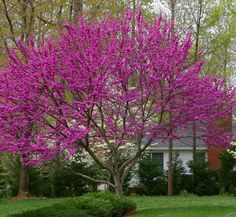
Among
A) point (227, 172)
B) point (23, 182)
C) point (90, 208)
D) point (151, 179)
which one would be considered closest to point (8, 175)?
point (23, 182)

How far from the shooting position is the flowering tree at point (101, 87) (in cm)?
1213

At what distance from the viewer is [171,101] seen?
12.9 metres

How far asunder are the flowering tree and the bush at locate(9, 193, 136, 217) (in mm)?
1199

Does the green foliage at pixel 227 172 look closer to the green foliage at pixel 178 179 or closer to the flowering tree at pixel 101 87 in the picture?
the green foliage at pixel 178 179

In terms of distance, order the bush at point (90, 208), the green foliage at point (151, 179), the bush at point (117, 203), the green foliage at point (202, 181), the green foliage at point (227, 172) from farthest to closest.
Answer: the green foliage at point (227, 172) < the green foliage at point (151, 179) < the green foliage at point (202, 181) < the bush at point (117, 203) < the bush at point (90, 208)

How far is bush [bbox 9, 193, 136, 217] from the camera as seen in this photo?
34.9ft

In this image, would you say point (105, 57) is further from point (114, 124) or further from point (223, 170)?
point (223, 170)

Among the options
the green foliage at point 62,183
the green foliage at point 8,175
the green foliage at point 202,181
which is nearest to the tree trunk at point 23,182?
the green foliage at point 8,175

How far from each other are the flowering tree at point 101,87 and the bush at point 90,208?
3.93ft

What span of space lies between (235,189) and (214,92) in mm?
10738

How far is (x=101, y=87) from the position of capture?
12.0m

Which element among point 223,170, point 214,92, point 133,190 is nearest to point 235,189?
point 223,170

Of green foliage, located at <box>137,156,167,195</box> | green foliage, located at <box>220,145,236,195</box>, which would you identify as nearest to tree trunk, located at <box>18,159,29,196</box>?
green foliage, located at <box>137,156,167,195</box>

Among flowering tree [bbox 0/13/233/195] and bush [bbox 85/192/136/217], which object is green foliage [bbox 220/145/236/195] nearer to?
flowering tree [bbox 0/13/233/195]
